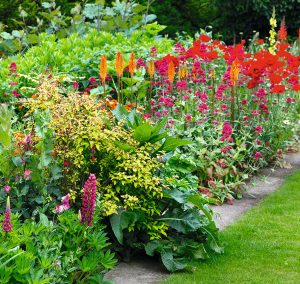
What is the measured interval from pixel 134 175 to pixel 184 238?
712 mm

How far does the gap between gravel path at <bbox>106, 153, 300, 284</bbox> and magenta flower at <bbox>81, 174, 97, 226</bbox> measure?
87 cm

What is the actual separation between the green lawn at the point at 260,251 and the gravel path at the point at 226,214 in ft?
0.37

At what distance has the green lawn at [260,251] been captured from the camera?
504cm

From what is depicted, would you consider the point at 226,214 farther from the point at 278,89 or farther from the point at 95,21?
the point at 95,21

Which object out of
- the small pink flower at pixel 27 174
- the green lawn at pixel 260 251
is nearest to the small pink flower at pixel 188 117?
the green lawn at pixel 260 251

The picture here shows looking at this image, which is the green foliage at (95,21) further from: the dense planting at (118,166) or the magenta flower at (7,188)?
the magenta flower at (7,188)

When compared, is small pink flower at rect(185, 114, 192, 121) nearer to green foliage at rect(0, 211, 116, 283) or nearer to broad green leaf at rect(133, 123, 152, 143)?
broad green leaf at rect(133, 123, 152, 143)

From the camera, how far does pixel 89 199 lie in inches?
160

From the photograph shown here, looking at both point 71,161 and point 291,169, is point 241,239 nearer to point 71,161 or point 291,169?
point 71,161

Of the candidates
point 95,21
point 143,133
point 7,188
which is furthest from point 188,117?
point 95,21

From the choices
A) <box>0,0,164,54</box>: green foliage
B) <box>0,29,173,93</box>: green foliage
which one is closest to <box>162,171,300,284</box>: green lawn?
<box>0,29,173,93</box>: green foliage

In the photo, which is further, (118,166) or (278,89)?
(278,89)

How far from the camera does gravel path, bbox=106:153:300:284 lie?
16.4ft

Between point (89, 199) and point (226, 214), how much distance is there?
2.61m
